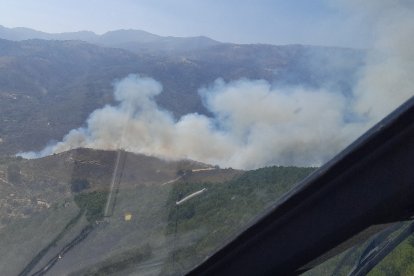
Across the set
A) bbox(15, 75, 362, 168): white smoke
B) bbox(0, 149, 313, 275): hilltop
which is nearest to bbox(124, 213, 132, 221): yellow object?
bbox(0, 149, 313, 275): hilltop

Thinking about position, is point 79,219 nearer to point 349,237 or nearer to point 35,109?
point 349,237

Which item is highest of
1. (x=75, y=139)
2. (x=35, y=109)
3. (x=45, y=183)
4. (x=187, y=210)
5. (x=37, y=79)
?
(x=37, y=79)

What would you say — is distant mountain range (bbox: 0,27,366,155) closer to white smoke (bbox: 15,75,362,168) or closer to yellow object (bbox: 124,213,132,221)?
white smoke (bbox: 15,75,362,168)

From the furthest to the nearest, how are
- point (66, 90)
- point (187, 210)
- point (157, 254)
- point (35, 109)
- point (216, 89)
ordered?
point (66, 90)
point (35, 109)
point (216, 89)
point (187, 210)
point (157, 254)

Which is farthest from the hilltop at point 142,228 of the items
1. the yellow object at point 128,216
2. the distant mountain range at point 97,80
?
the distant mountain range at point 97,80

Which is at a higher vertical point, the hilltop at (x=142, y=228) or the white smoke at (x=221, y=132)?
the white smoke at (x=221, y=132)

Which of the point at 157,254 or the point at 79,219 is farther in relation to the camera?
the point at 79,219

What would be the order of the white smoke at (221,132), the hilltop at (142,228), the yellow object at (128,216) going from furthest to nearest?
1. the white smoke at (221,132)
2. the yellow object at (128,216)
3. the hilltop at (142,228)

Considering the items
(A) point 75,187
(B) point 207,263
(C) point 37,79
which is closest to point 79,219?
(B) point 207,263

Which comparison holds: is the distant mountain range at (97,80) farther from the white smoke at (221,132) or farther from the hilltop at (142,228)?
the hilltop at (142,228)

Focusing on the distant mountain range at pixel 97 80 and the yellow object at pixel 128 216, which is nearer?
the yellow object at pixel 128 216

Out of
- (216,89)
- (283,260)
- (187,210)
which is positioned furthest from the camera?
(216,89)
